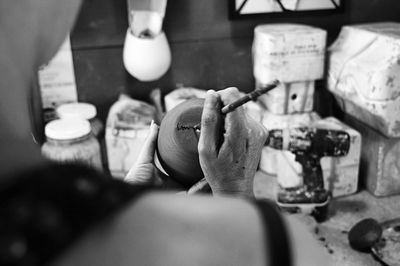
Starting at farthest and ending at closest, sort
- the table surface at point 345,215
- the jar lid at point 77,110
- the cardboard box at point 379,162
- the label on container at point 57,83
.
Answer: the label on container at point 57,83, the jar lid at point 77,110, the cardboard box at point 379,162, the table surface at point 345,215

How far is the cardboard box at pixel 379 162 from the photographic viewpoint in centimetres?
205

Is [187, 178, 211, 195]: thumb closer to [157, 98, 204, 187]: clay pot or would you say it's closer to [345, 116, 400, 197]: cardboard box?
[157, 98, 204, 187]: clay pot

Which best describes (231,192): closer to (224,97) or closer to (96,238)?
(224,97)

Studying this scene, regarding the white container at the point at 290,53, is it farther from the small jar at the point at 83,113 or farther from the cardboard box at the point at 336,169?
the small jar at the point at 83,113

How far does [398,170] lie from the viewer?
6.89 ft

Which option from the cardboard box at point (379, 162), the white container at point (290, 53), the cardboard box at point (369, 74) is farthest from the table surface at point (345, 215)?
the white container at point (290, 53)

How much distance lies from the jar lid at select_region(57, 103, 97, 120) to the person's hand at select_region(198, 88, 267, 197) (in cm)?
122

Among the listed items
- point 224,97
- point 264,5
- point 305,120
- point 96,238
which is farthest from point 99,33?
point 96,238

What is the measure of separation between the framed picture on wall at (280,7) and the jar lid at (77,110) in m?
0.84

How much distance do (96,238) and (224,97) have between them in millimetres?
769

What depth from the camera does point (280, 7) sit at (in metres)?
2.36

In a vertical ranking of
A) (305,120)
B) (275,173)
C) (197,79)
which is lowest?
(275,173)

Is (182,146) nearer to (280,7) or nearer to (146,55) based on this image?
(146,55)

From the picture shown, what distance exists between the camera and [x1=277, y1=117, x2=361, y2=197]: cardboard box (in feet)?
6.79
